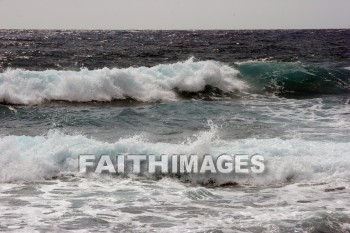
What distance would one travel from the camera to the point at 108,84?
62.3ft

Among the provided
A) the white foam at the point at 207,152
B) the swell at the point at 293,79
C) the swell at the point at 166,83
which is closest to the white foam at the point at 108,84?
the swell at the point at 166,83

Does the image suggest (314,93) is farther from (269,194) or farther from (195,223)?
(195,223)

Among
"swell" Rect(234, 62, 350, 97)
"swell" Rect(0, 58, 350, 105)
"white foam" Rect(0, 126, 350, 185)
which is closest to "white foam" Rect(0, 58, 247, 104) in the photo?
"swell" Rect(0, 58, 350, 105)

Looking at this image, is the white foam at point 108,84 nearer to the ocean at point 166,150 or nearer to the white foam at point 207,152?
the ocean at point 166,150

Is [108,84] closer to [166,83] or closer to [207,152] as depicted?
[166,83]

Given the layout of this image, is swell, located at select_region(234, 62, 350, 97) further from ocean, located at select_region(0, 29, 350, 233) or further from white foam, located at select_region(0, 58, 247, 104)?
white foam, located at select_region(0, 58, 247, 104)

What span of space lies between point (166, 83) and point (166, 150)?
34.1 ft

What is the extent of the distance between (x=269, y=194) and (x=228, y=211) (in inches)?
45.6

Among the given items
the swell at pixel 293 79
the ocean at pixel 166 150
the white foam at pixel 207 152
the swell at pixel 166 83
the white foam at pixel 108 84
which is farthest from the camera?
the swell at pixel 293 79

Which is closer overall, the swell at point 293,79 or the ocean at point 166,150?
the ocean at point 166,150

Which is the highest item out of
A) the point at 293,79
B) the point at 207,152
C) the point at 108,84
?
the point at 293,79

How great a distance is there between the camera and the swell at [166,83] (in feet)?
59.5

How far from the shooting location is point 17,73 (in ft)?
62.3

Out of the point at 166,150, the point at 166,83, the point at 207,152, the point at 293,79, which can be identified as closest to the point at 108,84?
the point at 166,83
